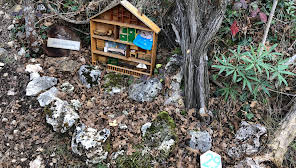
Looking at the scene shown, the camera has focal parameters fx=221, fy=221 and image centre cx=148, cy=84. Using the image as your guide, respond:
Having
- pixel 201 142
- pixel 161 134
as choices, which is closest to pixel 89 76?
pixel 161 134

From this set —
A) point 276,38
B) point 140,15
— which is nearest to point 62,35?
point 140,15

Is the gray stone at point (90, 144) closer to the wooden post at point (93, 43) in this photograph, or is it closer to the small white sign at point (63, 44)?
the wooden post at point (93, 43)

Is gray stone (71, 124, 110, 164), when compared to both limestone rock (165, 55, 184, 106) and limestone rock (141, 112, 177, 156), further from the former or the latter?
limestone rock (165, 55, 184, 106)

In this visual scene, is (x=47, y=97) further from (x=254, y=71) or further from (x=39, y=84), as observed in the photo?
(x=254, y=71)

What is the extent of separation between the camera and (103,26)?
498 centimetres

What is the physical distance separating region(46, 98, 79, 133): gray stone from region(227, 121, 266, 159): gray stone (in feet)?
9.47

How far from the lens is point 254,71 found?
12.1 ft

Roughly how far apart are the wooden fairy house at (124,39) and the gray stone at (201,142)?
176 cm

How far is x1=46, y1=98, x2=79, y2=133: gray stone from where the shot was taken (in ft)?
13.4

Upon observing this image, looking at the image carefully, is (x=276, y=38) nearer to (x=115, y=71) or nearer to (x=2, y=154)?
(x=115, y=71)

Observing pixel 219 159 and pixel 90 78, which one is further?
pixel 90 78

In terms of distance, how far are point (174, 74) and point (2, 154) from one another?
3500mm

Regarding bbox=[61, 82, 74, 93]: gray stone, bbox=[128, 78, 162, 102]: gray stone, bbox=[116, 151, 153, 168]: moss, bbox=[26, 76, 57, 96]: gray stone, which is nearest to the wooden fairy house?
bbox=[128, 78, 162, 102]: gray stone

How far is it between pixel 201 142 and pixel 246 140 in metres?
0.79
